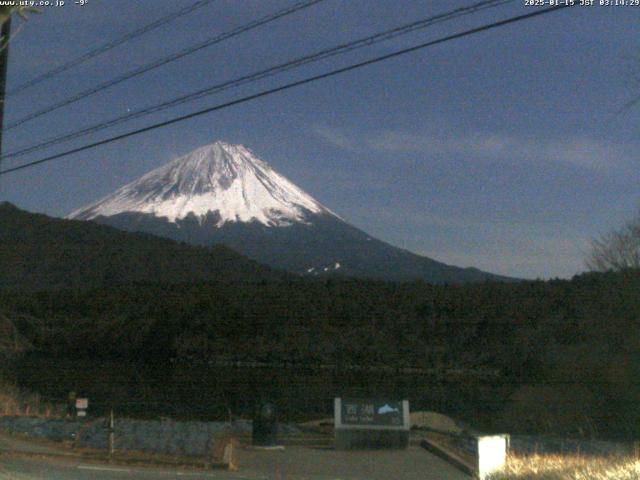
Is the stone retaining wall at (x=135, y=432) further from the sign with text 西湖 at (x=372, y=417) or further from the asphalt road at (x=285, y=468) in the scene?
the sign with text 西湖 at (x=372, y=417)

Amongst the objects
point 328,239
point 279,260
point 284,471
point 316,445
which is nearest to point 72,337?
point 316,445

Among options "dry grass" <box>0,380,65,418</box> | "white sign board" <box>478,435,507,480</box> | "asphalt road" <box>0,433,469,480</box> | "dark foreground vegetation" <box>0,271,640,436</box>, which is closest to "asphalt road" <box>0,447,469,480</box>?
"asphalt road" <box>0,433,469,480</box>

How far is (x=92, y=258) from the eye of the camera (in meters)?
80.8

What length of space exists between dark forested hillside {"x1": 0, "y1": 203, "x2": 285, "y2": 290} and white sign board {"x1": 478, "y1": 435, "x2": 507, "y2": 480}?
63.0m

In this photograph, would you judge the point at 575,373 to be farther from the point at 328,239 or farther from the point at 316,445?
the point at 328,239

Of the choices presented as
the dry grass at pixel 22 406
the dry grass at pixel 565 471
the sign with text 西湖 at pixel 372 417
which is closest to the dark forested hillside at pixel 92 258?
the dry grass at pixel 22 406

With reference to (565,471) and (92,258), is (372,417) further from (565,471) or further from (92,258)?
(92,258)

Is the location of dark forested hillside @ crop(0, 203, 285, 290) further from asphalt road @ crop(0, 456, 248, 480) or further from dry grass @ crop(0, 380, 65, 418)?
asphalt road @ crop(0, 456, 248, 480)

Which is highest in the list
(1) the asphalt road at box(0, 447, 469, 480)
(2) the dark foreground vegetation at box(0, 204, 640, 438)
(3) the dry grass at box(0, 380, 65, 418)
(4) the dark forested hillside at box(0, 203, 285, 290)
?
(4) the dark forested hillside at box(0, 203, 285, 290)

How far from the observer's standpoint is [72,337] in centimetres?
5903

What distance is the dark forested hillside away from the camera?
251 ft

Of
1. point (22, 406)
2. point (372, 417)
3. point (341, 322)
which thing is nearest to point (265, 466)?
point (372, 417)

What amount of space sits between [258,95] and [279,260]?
11961 centimetres

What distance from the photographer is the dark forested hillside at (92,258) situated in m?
76.5
